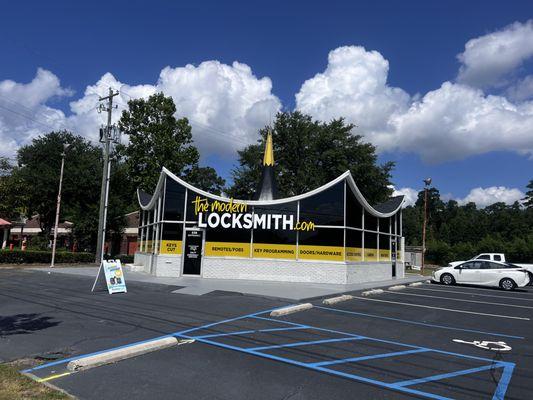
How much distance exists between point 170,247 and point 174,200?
7.45 ft

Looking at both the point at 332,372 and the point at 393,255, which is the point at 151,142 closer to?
the point at 393,255

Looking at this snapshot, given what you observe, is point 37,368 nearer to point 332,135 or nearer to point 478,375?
point 478,375

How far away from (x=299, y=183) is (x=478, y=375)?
113ft

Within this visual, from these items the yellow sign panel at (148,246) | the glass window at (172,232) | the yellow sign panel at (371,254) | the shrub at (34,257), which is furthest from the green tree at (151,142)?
the yellow sign panel at (371,254)

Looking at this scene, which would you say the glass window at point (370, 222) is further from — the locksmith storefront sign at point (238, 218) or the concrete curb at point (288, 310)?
the concrete curb at point (288, 310)

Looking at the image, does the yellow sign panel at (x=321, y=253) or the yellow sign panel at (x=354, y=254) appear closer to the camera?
the yellow sign panel at (x=321, y=253)

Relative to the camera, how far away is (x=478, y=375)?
20.6ft

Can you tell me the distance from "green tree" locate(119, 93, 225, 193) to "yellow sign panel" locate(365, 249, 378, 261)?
2145 centimetres

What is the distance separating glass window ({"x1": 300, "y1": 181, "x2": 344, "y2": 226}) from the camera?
20219 millimetres

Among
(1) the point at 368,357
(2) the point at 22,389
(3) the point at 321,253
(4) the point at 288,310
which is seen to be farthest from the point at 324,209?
(2) the point at 22,389

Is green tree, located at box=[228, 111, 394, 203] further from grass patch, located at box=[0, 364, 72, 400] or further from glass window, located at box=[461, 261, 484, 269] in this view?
grass patch, located at box=[0, 364, 72, 400]

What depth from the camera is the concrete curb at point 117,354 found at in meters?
5.92

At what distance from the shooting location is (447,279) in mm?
22703

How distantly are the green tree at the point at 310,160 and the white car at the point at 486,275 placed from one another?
61.8ft
